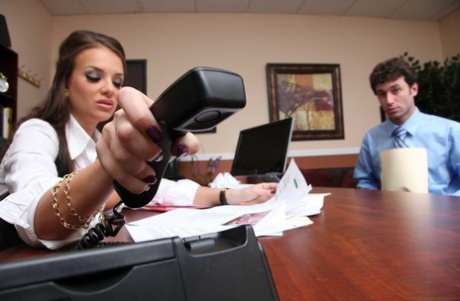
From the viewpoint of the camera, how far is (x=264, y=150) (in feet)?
5.42

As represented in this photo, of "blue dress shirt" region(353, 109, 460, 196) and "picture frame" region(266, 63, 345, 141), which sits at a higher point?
"picture frame" region(266, 63, 345, 141)

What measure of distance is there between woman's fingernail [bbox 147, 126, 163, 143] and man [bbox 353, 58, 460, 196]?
1459 mm

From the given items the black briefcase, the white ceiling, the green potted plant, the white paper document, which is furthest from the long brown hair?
the green potted plant

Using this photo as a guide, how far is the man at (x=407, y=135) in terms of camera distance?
4.66ft

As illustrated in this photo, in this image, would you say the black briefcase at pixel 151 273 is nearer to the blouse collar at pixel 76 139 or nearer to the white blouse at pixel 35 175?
the white blouse at pixel 35 175

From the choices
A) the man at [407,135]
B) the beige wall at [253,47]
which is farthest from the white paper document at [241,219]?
the beige wall at [253,47]

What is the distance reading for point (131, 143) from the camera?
0.30 meters

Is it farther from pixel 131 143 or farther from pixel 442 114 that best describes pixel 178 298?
pixel 442 114

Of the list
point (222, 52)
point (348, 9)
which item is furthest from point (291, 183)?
point (348, 9)

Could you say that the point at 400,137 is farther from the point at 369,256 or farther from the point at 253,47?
the point at 253,47

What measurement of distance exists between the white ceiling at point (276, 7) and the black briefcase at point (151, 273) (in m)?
3.01

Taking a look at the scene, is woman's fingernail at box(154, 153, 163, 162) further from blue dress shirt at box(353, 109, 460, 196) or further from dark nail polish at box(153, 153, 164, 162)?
blue dress shirt at box(353, 109, 460, 196)

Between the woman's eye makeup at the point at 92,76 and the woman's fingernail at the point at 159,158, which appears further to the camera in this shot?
the woman's eye makeup at the point at 92,76

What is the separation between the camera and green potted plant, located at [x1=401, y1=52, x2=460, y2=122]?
2.60 meters
